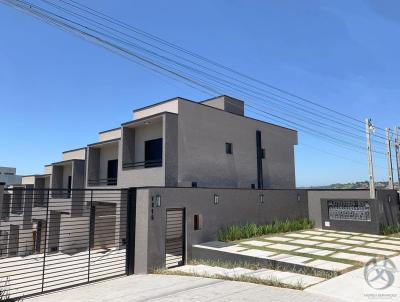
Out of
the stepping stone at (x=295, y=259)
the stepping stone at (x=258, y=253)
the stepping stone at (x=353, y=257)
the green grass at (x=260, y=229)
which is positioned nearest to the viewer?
the stepping stone at (x=295, y=259)

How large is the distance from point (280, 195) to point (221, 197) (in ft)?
18.3

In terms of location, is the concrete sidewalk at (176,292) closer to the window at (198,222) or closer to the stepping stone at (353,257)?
the window at (198,222)

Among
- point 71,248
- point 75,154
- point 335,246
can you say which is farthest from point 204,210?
point 75,154

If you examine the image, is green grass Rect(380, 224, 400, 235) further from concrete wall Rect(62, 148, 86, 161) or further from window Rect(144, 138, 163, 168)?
concrete wall Rect(62, 148, 86, 161)

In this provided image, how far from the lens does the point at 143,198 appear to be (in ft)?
42.7

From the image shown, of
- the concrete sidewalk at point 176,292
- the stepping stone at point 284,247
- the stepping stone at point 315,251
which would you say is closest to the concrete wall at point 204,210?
the concrete sidewalk at point 176,292

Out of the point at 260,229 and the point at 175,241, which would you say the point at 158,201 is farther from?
the point at 260,229

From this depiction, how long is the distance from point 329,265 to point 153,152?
41.4 feet

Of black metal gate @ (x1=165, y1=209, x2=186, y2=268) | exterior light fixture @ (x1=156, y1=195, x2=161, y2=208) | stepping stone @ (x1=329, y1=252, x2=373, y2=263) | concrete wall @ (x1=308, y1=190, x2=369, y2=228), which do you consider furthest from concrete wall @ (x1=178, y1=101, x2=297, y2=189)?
stepping stone @ (x1=329, y1=252, x2=373, y2=263)

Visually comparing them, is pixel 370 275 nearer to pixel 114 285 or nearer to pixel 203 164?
pixel 114 285

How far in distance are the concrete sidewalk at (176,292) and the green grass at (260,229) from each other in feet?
19.4

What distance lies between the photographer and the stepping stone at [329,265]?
10.2 m

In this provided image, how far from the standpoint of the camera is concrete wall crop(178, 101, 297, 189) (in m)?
19.5

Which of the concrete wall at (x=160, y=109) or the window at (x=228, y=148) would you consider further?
the window at (x=228, y=148)
